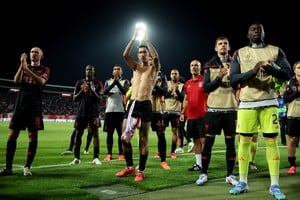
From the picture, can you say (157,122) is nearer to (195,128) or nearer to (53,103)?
(195,128)

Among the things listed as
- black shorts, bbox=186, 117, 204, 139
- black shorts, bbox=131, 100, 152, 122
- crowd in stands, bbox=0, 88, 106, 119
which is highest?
crowd in stands, bbox=0, 88, 106, 119

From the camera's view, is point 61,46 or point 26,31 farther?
point 61,46

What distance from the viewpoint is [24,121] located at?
7.30 meters

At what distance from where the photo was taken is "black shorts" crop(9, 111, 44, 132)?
7.28 m

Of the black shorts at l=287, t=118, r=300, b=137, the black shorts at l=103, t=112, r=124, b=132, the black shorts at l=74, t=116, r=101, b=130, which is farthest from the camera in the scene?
the black shorts at l=103, t=112, r=124, b=132

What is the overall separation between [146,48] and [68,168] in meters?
3.07

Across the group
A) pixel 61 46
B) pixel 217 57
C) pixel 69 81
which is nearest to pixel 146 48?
pixel 217 57

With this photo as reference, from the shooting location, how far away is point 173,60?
68.9m

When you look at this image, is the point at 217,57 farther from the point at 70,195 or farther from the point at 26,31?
the point at 26,31

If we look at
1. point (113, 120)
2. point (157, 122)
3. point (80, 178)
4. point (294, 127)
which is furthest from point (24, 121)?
point (294, 127)

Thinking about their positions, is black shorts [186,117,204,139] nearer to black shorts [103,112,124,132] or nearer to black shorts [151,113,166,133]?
black shorts [151,113,166,133]

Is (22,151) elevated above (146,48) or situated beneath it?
situated beneath

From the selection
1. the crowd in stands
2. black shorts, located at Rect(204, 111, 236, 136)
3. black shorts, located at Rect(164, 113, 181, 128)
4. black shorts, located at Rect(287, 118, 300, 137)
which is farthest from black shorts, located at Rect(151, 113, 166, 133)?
the crowd in stands

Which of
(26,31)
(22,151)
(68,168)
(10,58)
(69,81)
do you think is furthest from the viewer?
(69,81)
